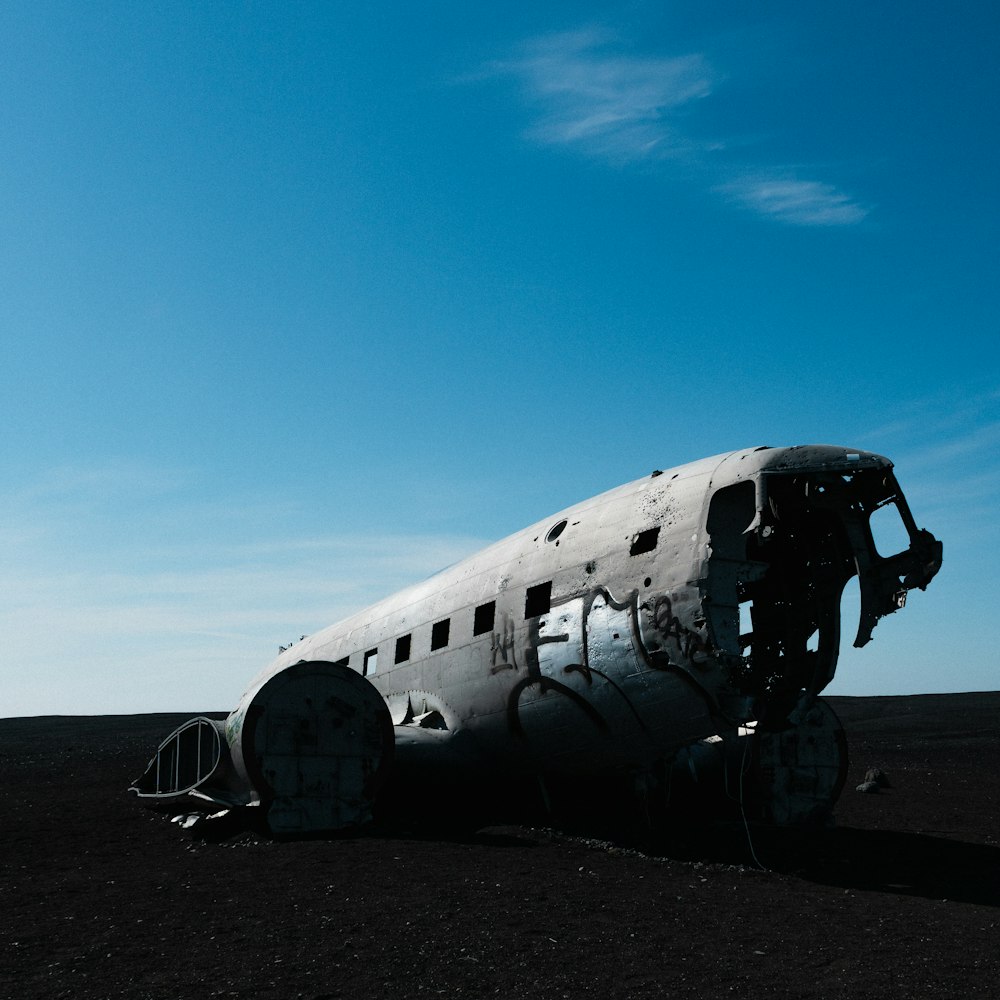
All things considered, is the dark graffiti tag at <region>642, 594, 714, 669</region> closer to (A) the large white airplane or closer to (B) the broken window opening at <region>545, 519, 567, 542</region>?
(A) the large white airplane

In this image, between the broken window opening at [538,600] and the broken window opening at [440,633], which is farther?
the broken window opening at [440,633]

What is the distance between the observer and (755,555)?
16.5 metres

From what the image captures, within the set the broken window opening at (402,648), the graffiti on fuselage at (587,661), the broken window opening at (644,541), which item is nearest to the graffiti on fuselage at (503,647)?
the graffiti on fuselage at (587,661)

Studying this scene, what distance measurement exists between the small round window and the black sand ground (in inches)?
199

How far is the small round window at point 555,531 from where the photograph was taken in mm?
17797

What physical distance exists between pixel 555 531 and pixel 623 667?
3.47 metres

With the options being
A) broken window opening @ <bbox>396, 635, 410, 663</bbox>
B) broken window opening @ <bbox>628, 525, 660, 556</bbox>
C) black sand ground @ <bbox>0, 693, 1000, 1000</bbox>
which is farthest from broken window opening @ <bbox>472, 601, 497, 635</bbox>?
black sand ground @ <bbox>0, 693, 1000, 1000</bbox>

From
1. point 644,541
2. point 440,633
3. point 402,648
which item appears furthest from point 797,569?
point 402,648

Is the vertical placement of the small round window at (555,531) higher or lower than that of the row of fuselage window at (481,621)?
higher

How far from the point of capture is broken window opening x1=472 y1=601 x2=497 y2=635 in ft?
59.9

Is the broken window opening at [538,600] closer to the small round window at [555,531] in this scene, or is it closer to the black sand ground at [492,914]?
the small round window at [555,531]

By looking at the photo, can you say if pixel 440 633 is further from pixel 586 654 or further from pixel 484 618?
pixel 586 654

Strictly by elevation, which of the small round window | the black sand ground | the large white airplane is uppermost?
the small round window

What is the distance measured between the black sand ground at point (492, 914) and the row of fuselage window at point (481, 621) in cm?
373
